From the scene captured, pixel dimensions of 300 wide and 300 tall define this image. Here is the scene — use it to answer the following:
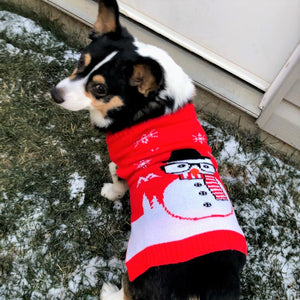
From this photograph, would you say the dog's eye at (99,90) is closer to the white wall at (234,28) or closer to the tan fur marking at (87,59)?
the tan fur marking at (87,59)

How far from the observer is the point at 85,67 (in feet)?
6.31

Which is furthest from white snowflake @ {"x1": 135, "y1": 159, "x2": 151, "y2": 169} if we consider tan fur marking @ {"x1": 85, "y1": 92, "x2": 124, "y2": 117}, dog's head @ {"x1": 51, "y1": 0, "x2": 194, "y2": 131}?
tan fur marking @ {"x1": 85, "y1": 92, "x2": 124, "y2": 117}

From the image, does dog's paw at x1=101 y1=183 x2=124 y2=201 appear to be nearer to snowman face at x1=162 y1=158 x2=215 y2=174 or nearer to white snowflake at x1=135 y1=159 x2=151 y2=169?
white snowflake at x1=135 y1=159 x2=151 y2=169

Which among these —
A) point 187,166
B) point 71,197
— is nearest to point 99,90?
point 187,166

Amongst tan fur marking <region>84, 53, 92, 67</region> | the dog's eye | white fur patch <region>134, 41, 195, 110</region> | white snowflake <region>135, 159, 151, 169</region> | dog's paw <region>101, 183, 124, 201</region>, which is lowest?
dog's paw <region>101, 183, 124, 201</region>

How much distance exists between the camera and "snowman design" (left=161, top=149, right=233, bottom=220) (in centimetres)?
159

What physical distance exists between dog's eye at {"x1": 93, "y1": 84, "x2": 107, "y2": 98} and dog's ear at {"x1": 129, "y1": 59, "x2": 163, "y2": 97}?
177mm

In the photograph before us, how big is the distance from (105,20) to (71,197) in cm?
146

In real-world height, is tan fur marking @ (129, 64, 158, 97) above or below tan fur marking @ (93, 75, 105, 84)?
above

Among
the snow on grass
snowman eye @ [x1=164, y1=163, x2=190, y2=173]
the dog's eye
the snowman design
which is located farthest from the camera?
the snow on grass

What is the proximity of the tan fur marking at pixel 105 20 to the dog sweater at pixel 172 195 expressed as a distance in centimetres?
70

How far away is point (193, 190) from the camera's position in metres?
1.67

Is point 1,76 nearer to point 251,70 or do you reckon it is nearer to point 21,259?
point 21,259

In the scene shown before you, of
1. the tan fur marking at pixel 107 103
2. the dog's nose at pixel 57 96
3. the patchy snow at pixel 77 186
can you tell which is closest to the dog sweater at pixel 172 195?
the tan fur marking at pixel 107 103
